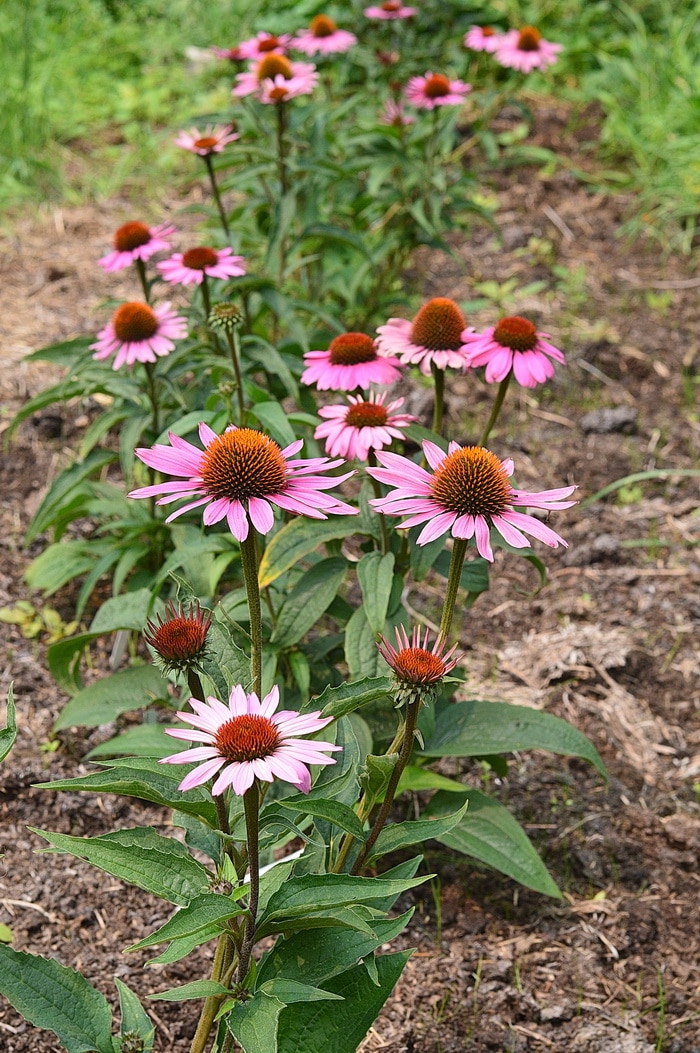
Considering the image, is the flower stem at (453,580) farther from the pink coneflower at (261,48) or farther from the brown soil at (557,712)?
the pink coneflower at (261,48)

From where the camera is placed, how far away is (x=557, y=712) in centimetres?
268

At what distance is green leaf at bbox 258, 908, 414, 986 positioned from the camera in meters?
1.49

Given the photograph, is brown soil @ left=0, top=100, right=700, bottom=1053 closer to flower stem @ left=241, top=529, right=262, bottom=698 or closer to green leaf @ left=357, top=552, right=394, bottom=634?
green leaf @ left=357, top=552, right=394, bottom=634

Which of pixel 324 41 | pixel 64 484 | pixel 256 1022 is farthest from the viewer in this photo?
pixel 324 41

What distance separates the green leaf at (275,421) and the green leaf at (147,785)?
83 centimetres

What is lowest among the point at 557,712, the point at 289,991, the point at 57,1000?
the point at 557,712

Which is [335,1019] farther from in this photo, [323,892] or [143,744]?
[143,744]

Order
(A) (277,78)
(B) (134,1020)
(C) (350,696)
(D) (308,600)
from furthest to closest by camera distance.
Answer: (A) (277,78)
(D) (308,600)
(B) (134,1020)
(C) (350,696)

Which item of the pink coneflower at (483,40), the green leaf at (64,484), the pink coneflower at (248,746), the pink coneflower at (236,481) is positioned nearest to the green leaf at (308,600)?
the pink coneflower at (236,481)

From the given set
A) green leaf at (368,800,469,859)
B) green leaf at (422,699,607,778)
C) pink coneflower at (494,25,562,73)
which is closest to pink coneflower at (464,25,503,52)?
pink coneflower at (494,25,562,73)

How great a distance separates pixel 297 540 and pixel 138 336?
27.9 inches

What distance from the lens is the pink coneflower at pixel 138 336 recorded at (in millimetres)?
2398

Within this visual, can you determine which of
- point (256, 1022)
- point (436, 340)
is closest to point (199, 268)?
point (436, 340)

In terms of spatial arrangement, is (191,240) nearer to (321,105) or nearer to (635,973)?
(321,105)
